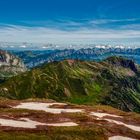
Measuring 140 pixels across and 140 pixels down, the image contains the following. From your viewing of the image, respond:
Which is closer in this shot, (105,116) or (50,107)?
(105,116)

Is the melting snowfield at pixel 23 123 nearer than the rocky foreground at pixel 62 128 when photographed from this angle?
No

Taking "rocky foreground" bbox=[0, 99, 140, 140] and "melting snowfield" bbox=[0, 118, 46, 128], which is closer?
"rocky foreground" bbox=[0, 99, 140, 140]

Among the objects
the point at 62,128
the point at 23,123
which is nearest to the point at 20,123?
the point at 23,123

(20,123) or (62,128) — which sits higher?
(62,128)

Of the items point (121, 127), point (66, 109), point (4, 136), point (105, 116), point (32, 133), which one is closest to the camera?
point (4, 136)

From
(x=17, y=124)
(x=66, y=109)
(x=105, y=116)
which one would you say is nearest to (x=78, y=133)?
(x=17, y=124)

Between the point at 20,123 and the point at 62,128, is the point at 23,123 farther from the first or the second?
the point at 62,128

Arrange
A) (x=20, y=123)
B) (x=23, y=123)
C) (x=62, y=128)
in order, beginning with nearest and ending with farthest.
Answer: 1. (x=62, y=128)
2. (x=20, y=123)
3. (x=23, y=123)

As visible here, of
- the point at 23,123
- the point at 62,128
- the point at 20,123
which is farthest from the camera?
the point at 23,123

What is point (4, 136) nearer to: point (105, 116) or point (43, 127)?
point (43, 127)

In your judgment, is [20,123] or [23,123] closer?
[20,123]

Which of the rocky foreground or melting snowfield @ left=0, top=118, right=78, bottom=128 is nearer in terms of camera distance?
the rocky foreground
